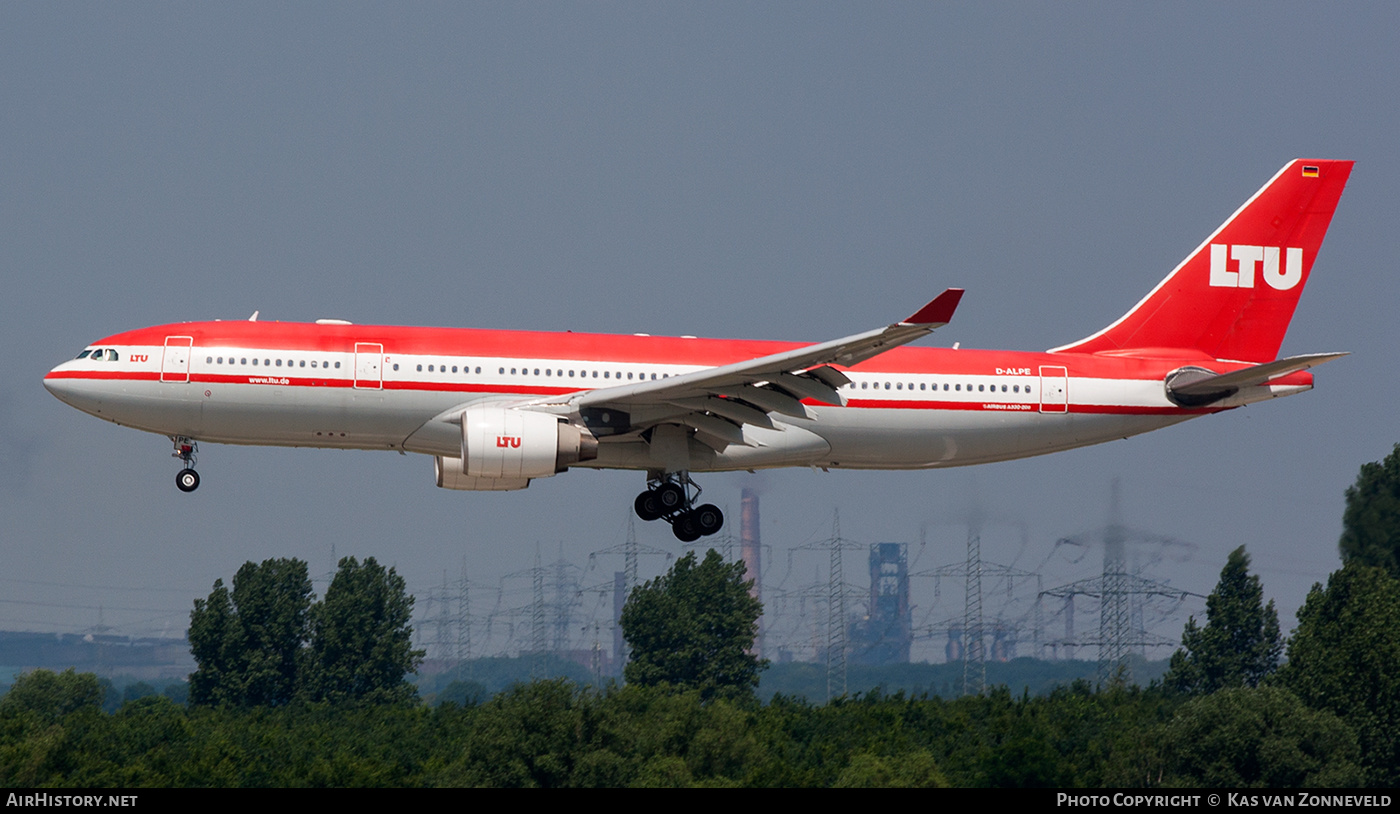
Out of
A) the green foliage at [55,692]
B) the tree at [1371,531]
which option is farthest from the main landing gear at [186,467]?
the green foliage at [55,692]

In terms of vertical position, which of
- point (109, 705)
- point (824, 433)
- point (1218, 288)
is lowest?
point (109, 705)

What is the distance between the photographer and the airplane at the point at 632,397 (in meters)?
31.5

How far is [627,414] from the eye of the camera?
32.1 meters

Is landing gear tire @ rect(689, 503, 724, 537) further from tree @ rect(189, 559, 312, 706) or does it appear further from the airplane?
tree @ rect(189, 559, 312, 706)

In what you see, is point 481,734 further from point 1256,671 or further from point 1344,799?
point 1256,671

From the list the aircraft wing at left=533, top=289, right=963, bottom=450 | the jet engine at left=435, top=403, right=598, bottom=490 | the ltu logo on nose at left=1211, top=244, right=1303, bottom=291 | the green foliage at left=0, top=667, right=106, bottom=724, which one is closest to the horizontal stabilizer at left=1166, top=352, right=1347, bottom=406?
the ltu logo on nose at left=1211, top=244, right=1303, bottom=291

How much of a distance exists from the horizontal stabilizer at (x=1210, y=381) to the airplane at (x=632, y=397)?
0.17 ft

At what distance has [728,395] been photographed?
105 ft

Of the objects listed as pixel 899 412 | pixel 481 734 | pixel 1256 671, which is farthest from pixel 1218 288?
pixel 1256 671

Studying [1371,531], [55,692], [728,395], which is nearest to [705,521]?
[728,395]

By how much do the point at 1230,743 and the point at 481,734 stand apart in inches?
1638

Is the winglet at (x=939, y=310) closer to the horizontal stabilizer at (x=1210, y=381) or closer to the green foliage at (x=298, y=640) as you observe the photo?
the horizontal stabilizer at (x=1210, y=381)

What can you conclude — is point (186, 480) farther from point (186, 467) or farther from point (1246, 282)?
point (1246, 282)

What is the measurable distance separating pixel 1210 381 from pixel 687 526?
12271 millimetres
